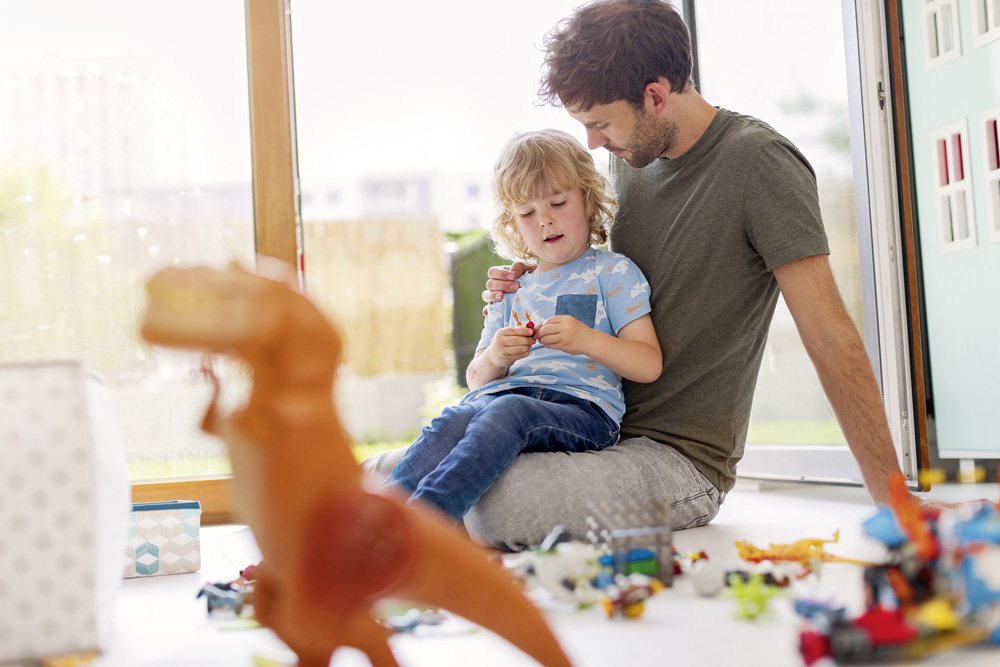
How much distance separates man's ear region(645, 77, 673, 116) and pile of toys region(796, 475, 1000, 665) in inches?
37.7

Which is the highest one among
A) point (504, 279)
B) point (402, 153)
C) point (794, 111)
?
point (402, 153)

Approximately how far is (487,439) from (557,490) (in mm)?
150

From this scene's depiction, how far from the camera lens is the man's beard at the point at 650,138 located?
1541mm

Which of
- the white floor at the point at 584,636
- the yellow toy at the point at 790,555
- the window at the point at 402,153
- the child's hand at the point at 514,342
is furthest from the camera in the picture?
the window at the point at 402,153

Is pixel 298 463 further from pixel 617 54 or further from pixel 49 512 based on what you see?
pixel 617 54

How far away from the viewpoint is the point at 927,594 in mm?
717

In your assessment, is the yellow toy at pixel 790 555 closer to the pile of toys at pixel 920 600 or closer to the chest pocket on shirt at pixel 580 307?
the pile of toys at pixel 920 600

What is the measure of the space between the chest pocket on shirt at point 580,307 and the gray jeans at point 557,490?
0.25 meters

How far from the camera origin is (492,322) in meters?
1.68

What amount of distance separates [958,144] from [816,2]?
0.62m

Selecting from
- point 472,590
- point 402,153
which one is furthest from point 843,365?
point 402,153

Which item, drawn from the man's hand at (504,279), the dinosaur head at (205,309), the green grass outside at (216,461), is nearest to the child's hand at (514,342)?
the man's hand at (504,279)

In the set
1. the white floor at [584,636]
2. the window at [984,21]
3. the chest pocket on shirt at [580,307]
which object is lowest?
the white floor at [584,636]

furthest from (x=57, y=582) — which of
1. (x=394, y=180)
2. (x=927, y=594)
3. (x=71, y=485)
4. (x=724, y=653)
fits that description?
(x=394, y=180)
